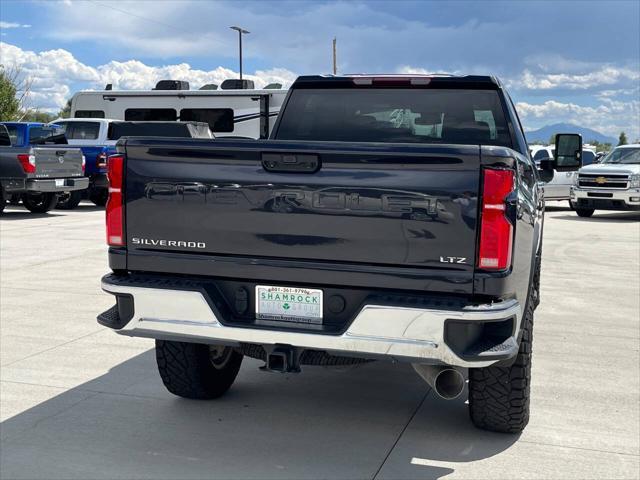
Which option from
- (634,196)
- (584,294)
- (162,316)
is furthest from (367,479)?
(634,196)

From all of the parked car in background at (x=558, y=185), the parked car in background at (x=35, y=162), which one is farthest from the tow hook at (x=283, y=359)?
the parked car in background at (x=558, y=185)

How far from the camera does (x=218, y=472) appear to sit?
13.1ft

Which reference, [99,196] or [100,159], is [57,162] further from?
[99,196]

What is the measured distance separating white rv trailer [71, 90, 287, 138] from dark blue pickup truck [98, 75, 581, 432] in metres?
16.9

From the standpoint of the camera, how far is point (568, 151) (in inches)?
256

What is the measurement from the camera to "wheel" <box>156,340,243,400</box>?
482 centimetres

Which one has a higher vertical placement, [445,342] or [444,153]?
[444,153]

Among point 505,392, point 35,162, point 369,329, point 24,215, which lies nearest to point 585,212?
point 35,162

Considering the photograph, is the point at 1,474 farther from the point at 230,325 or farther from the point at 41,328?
the point at 41,328

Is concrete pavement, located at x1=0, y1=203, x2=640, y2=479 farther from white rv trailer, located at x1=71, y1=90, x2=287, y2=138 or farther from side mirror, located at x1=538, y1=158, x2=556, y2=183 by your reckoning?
white rv trailer, located at x1=71, y1=90, x2=287, y2=138

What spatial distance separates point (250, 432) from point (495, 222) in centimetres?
193

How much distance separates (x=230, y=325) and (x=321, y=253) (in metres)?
0.57

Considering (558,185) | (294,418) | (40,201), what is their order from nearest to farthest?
(294,418) → (40,201) → (558,185)

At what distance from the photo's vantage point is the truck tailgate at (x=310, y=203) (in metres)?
3.59
